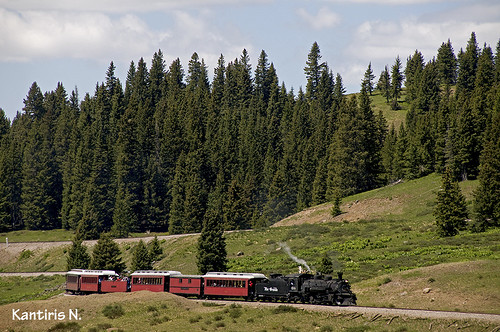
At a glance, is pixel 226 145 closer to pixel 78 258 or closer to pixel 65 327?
pixel 78 258

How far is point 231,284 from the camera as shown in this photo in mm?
48719

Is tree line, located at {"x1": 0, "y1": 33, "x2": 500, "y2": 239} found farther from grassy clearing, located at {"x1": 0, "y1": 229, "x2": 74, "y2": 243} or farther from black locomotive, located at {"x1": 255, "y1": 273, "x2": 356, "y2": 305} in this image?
black locomotive, located at {"x1": 255, "y1": 273, "x2": 356, "y2": 305}

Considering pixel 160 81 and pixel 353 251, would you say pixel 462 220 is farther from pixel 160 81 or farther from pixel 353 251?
pixel 160 81

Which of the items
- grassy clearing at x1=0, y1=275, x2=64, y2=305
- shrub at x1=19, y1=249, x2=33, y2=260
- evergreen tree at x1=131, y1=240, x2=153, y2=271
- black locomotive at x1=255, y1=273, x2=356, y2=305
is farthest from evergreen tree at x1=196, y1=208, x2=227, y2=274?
shrub at x1=19, y1=249, x2=33, y2=260

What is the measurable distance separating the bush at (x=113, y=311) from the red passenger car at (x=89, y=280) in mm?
14125

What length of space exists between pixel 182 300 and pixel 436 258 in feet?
88.3

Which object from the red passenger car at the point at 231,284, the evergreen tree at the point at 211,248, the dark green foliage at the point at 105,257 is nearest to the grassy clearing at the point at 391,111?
the dark green foliage at the point at 105,257

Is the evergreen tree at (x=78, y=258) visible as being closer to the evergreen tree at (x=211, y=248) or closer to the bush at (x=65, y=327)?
the evergreen tree at (x=211, y=248)

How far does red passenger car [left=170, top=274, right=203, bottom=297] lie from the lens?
5153 cm

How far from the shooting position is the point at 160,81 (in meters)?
195

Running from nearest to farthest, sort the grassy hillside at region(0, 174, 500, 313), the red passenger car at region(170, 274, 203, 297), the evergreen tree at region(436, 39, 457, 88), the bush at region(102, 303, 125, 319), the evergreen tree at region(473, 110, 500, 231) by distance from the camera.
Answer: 1. the bush at region(102, 303, 125, 319)
2. the grassy hillside at region(0, 174, 500, 313)
3. the red passenger car at region(170, 274, 203, 297)
4. the evergreen tree at region(473, 110, 500, 231)
5. the evergreen tree at region(436, 39, 457, 88)

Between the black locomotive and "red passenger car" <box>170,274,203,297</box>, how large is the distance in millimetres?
6610

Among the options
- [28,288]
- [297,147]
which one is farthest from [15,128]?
[28,288]

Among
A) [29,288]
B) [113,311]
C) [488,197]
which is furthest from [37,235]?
[488,197]
